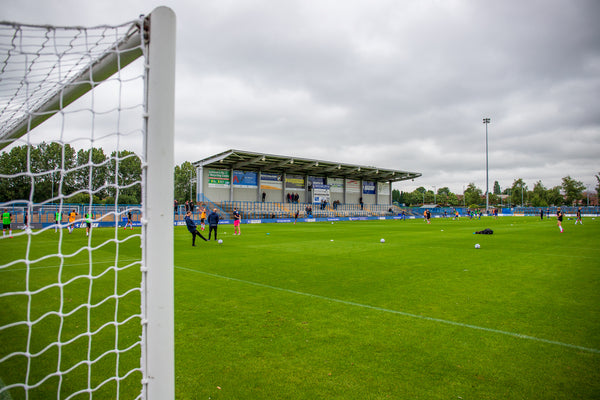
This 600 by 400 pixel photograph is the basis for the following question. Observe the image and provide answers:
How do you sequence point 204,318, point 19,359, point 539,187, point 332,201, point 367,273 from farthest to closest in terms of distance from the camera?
1. point 539,187
2. point 332,201
3. point 367,273
4. point 204,318
5. point 19,359

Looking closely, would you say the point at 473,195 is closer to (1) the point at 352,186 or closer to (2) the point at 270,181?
(1) the point at 352,186

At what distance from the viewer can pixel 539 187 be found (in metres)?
102

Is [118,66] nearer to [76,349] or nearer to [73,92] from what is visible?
[73,92]

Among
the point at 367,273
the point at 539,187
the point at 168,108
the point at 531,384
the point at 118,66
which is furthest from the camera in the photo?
the point at 539,187

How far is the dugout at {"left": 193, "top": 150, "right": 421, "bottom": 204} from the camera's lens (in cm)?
4191

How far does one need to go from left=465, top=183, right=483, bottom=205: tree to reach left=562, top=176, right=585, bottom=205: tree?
21875mm

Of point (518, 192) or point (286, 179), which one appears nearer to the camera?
point (286, 179)

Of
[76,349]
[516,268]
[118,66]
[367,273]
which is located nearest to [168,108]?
[118,66]

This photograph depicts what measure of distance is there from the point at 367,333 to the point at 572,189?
360 ft

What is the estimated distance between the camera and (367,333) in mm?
4387

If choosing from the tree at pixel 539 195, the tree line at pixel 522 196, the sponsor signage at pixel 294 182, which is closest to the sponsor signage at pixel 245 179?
the sponsor signage at pixel 294 182

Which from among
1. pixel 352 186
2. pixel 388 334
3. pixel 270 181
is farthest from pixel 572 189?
pixel 388 334

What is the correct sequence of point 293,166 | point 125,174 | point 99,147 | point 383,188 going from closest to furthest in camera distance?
point 99,147 < point 125,174 < point 293,166 < point 383,188

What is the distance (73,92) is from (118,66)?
79cm
